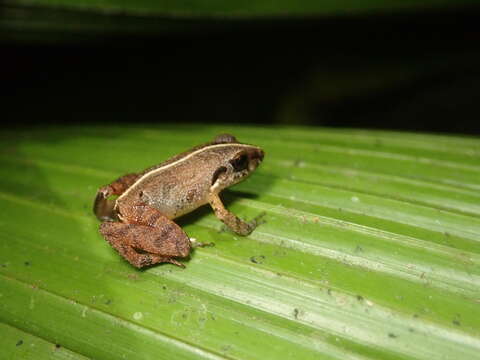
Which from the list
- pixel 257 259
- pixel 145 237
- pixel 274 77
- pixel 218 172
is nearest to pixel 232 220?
pixel 257 259

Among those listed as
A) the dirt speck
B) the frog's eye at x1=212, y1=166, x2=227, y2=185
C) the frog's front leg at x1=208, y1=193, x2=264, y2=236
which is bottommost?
the dirt speck

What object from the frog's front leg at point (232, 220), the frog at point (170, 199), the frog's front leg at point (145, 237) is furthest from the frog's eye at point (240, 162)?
the frog's front leg at point (145, 237)

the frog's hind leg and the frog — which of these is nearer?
the frog

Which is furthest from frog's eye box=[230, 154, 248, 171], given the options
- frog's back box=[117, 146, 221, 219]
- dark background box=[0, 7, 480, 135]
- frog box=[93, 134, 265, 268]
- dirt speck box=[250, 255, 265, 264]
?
dark background box=[0, 7, 480, 135]

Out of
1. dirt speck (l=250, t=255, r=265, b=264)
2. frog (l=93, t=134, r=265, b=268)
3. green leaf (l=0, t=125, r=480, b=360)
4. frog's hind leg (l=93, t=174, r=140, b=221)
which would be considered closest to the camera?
green leaf (l=0, t=125, r=480, b=360)

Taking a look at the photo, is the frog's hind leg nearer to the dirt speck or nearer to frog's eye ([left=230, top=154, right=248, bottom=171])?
frog's eye ([left=230, top=154, right=248, bottom=171])

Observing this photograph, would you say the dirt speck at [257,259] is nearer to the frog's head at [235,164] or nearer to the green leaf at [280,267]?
the green leaf at [280,267]

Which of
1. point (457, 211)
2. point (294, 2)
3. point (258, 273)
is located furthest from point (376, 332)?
point (294, 2)

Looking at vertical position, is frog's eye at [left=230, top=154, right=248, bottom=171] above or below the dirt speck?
above

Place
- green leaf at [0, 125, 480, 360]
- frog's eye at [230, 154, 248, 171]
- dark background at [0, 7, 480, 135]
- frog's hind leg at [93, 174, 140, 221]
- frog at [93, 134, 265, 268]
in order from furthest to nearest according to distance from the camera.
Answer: dark background at [0, 7, 480, 135] < frog's eye at [230, 154, 248, 171] < frog's hind leg at [93, 174, 140, 221] < frog at [93, 134, 265, 268] < green leaf at [0, 125, 480, 360]
